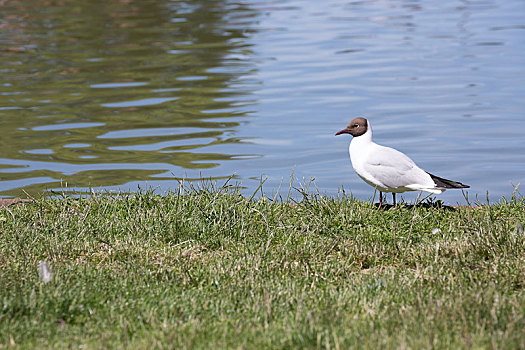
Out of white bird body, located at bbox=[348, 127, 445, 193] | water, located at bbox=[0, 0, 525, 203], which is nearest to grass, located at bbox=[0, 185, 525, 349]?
white bird body, located at bbox=[348, 127, 445, 193]

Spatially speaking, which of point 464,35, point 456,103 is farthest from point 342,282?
point 464,35

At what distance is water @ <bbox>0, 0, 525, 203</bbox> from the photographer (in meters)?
11.7

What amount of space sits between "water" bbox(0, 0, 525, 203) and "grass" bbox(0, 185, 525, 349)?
5.85ft

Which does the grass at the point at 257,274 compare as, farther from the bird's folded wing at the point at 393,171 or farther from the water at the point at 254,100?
the water at the point at 254,100

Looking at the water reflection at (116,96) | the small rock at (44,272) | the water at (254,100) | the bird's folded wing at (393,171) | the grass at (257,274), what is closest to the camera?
the grass at (257,274)

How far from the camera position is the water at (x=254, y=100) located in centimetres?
1166

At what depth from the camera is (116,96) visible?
1717 centimetres

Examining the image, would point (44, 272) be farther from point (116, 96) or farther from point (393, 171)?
point (116, 96)

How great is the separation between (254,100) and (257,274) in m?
10.8

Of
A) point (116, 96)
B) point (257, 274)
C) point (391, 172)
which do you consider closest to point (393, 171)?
point (391, 172)

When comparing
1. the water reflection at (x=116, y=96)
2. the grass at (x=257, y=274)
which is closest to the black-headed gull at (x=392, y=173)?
the grass at (x=257, y=274)

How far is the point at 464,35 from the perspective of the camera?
82.2 feet

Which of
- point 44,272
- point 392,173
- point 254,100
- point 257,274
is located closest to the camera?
point 44,272

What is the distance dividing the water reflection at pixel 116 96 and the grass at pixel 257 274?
185cm
